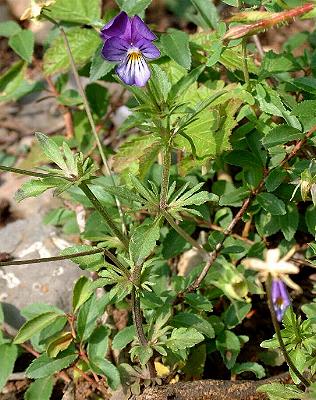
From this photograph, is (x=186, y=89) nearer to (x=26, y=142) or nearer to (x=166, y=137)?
(x=166, y=137)

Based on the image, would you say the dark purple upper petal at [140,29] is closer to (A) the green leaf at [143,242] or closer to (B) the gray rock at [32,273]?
(A) the green leaf at [143,242]

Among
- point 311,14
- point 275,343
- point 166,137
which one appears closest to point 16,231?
point 166,137

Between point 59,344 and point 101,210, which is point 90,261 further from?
point 59,344

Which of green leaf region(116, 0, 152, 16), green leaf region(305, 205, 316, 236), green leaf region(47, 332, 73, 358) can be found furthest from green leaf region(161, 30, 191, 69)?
green leaf region(47, 332, 73, 358)

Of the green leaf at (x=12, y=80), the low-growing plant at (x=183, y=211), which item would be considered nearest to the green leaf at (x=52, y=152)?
the low-growing plant at (x=183, y=211)

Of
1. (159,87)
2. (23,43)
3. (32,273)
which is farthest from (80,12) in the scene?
(32,273)
